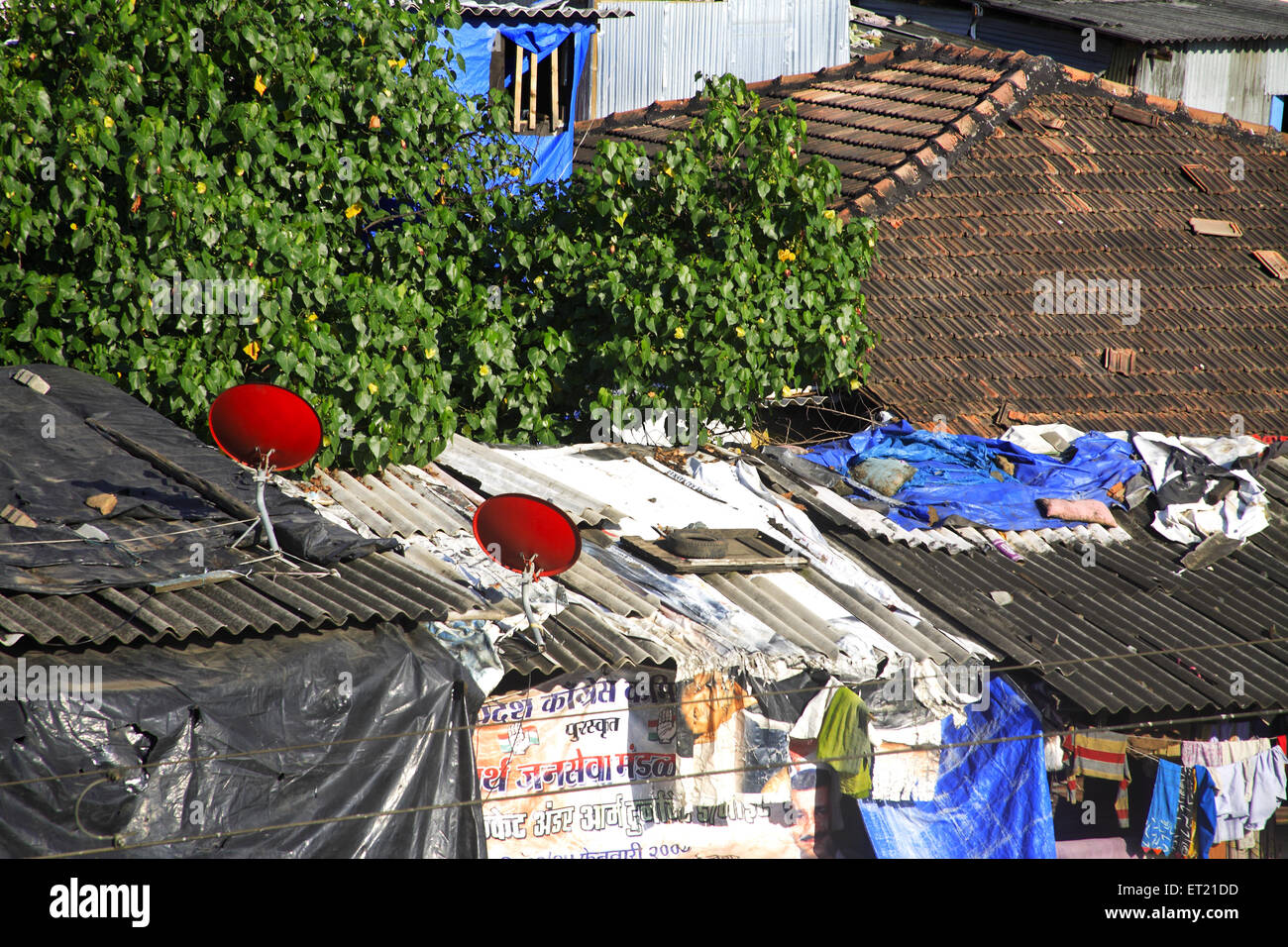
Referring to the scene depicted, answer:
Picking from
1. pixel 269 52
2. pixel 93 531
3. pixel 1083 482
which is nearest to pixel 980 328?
pixel 1083 482

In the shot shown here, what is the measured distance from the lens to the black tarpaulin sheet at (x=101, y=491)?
6883 mm

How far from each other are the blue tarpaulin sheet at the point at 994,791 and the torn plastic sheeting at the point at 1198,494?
2.94 metres

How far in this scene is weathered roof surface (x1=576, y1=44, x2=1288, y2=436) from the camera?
40.4 feet

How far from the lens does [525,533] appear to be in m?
7.15

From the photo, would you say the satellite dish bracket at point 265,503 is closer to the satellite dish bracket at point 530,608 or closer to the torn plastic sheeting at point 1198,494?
the satellite dish bracket at point 530,608

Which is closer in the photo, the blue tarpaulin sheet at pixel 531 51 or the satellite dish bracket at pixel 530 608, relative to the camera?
the satellite dish bracket at pixel 530 608

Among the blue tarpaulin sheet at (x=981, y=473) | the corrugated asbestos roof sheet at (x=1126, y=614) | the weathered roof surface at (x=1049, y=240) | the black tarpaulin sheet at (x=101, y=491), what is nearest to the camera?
the black tarpaulin sheet at (x=101, y=491)

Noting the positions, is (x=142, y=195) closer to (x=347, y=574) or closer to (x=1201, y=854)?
(x=347, y=574)

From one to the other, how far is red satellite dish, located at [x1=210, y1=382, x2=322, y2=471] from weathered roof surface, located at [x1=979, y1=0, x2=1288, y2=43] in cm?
1613

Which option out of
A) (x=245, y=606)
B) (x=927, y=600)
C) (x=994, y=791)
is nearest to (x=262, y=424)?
(x=245, y=606)

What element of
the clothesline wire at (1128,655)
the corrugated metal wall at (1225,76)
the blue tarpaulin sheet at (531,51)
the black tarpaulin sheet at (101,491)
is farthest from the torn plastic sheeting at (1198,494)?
the corrugated metal wall at (1225,76)

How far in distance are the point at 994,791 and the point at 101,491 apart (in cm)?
585

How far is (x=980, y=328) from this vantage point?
1268 centimetres

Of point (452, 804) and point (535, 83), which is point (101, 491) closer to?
point (452, 804)
